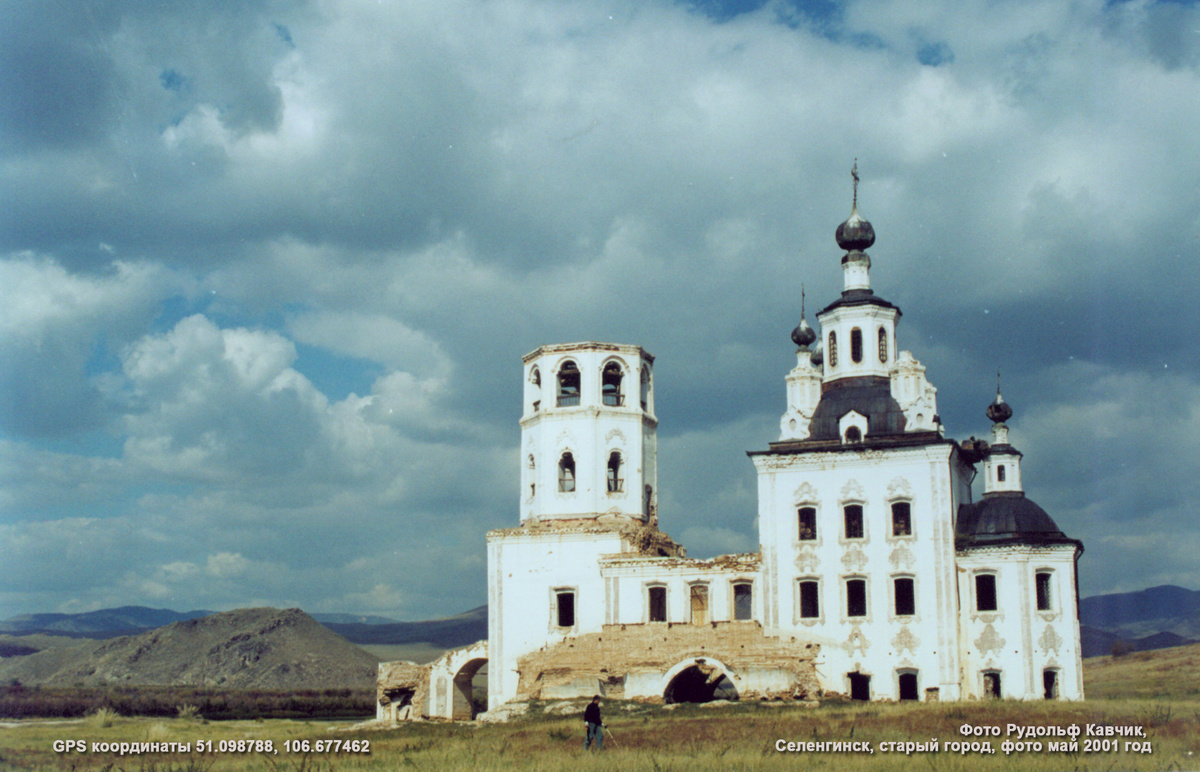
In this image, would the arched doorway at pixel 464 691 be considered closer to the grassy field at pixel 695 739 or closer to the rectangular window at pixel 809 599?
the grassy field at pixel 695 739

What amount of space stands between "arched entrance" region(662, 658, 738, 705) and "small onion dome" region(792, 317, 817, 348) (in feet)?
49.1

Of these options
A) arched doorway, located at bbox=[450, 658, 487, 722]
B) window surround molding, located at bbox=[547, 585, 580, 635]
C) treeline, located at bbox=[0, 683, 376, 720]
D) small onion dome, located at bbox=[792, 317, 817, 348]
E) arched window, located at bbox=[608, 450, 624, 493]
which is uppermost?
small onion dome, located at bbox=[792, 317, 817, 348]

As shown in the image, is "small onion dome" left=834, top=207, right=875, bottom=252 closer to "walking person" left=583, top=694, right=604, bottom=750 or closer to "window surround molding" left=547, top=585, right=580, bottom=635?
"window surround molding" left=547, top=585, right=580, bottom=635

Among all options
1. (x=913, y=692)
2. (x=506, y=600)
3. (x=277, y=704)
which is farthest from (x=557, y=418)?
(x=277, y=704)

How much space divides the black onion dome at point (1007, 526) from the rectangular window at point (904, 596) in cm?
193

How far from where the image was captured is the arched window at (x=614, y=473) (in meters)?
40.6

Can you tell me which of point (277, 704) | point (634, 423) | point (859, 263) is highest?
point (859, 263)

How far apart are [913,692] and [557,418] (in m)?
13.9

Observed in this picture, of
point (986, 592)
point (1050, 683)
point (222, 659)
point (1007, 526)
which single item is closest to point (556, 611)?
point (986, 592)

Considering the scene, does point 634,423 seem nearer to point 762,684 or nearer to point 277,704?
point 762,684

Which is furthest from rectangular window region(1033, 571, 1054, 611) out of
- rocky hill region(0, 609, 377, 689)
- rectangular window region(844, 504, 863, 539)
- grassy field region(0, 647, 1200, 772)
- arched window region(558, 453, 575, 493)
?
rocky hill region(0, 609, 377, 689)

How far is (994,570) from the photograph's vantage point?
35812 mm

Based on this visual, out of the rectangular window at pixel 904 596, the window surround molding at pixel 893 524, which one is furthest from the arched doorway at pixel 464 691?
the window surround molding at pixel 893 524

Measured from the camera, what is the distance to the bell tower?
40.2 meters
